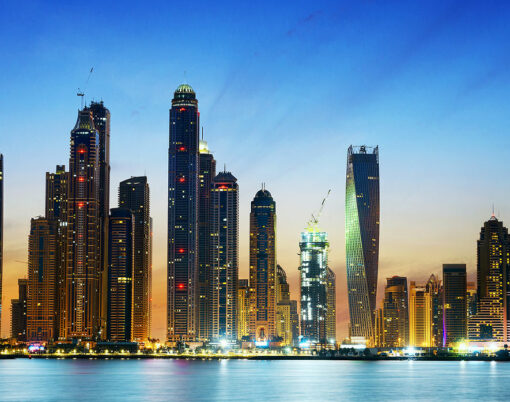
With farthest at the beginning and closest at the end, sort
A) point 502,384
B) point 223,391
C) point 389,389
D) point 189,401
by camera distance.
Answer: point 502,384
point 389,389
point 223,391
point 189,401

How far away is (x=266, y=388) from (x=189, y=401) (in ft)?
114

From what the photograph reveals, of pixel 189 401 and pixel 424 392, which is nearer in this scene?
pixel 189 401

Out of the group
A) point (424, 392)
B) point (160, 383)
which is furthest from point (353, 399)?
point (160, 383)

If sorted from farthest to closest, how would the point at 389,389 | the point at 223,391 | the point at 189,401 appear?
the point at 389,389
the point at 223,391
the point at 189,401

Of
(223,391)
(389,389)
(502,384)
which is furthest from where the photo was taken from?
(502,384)

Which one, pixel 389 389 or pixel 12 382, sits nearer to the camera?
pixel 389 389

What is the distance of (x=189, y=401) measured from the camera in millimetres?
144375

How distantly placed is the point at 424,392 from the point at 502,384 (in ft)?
107

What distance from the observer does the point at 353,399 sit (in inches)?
5994

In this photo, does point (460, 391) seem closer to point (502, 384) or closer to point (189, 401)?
point (502, 384)

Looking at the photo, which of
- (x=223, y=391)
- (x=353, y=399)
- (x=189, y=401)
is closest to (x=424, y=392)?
(x=353, y=399)

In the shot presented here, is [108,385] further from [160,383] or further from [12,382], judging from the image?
[12,382]

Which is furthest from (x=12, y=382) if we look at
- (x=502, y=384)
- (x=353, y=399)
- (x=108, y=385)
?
(x=502, y=384)

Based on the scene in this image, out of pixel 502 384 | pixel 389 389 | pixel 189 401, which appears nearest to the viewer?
pixel 189 401
